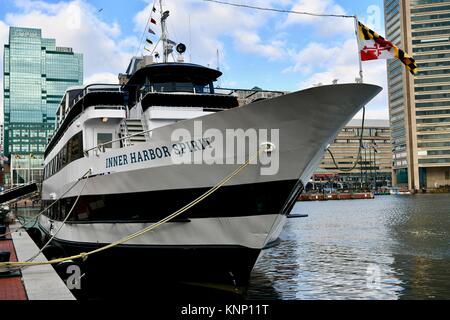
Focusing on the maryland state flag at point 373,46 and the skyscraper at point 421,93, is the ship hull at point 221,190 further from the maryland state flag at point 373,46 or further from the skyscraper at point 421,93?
the skyscraper at point 421,93

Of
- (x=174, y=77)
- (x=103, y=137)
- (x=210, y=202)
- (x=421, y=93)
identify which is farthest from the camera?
(x=421, y=93)

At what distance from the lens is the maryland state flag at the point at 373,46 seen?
32.8ft

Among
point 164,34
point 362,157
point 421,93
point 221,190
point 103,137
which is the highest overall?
point 421,93

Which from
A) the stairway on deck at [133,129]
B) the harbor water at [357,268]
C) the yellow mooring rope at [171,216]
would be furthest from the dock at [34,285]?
the harbor water at [357,268]

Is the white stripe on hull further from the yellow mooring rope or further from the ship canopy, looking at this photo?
the ship canopy

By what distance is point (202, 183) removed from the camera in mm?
10188

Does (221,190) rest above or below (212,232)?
above

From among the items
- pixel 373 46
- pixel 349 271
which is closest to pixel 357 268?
pixel 349 271

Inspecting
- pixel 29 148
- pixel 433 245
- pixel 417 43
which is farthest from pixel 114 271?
pixel 29 148

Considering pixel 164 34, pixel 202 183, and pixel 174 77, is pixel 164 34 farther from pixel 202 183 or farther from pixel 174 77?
pixel 202 183

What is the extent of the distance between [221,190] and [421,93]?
13178cm

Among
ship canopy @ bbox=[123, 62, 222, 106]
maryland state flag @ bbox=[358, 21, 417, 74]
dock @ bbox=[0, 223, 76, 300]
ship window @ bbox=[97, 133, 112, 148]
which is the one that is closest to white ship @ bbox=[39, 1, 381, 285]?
ship window @ bbox=[97, 133, 112, 148]
